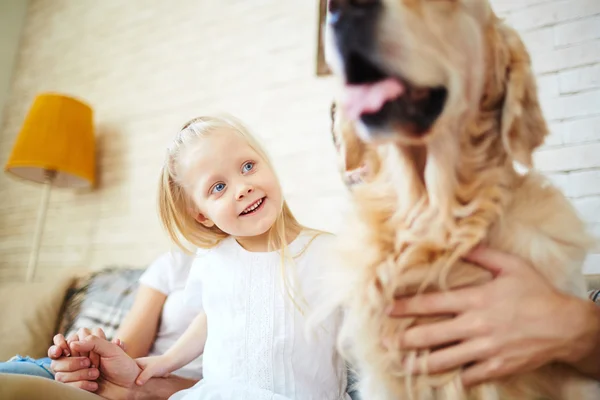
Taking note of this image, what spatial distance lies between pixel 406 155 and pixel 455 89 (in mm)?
121

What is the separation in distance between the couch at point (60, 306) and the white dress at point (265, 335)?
78 centimetres

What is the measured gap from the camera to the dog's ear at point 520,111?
61 centimetres

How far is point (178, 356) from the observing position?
978 millimetres

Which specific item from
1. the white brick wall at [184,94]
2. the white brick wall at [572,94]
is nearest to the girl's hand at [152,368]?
the white brick wall at [184,94]

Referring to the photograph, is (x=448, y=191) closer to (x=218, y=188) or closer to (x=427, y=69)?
(x=427, y=69)

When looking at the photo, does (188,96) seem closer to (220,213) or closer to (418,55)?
(220,213)

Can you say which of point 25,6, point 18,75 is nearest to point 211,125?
point 18,75

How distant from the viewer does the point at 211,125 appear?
946 millimetres

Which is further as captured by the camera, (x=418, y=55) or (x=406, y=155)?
(x=406, y=155)

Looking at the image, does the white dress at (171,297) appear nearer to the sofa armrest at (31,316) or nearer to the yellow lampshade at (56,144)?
the sofa armrest at (31,316)

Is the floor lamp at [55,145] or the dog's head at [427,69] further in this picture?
the floor lamp at [55,145]

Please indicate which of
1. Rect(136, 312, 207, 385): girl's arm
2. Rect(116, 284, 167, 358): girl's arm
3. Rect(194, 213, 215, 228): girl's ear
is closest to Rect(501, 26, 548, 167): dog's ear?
Rect(194, 213, 215, 228): girl's ear

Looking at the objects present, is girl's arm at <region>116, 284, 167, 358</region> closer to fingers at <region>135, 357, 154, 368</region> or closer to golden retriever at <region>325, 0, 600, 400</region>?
fingers at <region>135, 357, 154, 368</region>

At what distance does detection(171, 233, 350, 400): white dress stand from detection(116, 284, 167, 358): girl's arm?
1.27ft
